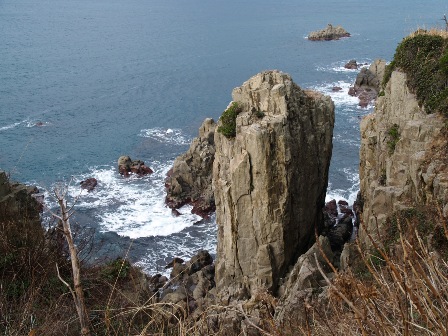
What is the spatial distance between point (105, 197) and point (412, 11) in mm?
129666

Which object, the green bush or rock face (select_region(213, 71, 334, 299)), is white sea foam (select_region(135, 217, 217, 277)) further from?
the green bush

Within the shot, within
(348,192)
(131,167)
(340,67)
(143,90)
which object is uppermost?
(340,67)

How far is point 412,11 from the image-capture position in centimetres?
14862

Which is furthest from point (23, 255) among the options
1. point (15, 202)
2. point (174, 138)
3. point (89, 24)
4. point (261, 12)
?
point (261, 12)

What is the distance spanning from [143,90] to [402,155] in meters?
65.3

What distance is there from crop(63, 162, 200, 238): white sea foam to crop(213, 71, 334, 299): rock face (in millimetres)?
16098

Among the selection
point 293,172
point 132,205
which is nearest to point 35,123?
point 132,205

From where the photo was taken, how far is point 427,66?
30156 millimetres

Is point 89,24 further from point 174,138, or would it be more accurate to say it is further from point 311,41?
point 174,138

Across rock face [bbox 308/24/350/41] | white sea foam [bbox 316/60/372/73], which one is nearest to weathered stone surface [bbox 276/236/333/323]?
white sea foam [bbox 316/60/372/73]

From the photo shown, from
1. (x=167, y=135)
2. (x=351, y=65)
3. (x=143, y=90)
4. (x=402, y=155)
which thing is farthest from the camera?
(x=351, y=65)

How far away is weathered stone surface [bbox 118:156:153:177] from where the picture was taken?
60.8 m

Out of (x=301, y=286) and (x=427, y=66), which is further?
(x=427, y=66)

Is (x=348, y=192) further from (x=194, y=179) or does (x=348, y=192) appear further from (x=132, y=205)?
(x=132, y=205)
